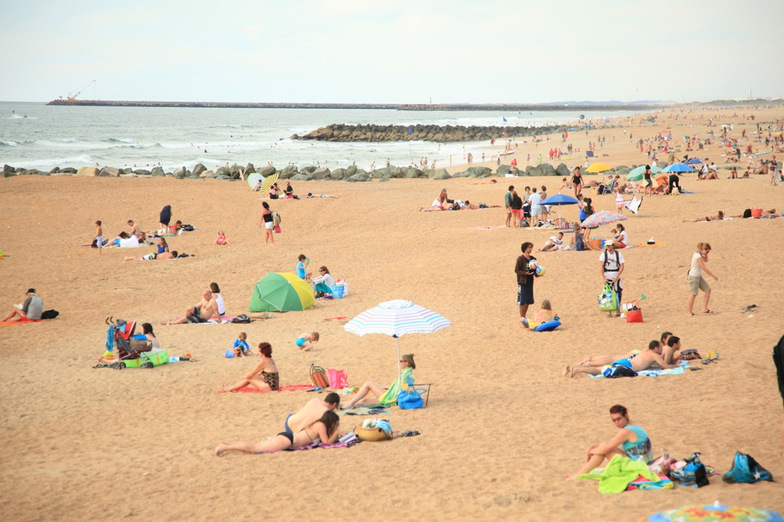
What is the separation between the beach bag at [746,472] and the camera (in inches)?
217

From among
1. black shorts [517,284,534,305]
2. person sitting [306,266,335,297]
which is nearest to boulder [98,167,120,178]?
person sitting [306,266,335,297]

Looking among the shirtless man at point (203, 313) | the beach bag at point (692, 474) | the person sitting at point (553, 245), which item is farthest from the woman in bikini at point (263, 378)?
the person sitting at point (553, 245)

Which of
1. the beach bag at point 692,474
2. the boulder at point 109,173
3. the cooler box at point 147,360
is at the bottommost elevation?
the cooler box at point 147,360

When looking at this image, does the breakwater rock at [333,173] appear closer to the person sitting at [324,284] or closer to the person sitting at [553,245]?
the person sitting at [553,245]

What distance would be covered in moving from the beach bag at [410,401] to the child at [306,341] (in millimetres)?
3405

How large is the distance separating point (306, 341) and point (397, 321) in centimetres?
361

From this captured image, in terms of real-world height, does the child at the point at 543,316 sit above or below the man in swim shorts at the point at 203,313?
above

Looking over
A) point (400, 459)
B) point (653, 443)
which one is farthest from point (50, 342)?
point (653, 443)

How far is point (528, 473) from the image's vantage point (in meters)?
6.46

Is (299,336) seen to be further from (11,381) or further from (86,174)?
(86,174)

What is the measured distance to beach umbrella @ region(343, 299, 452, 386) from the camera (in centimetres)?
876

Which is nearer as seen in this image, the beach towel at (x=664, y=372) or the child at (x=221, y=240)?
the beach towel at (x=664, y=372)

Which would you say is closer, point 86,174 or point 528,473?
point 528,473

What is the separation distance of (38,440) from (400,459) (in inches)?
178
